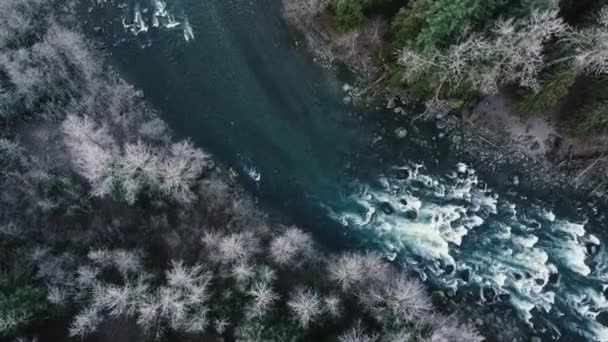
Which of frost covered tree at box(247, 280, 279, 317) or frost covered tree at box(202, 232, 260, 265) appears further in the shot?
frost covered tree at box(202, 232, 260, 265)

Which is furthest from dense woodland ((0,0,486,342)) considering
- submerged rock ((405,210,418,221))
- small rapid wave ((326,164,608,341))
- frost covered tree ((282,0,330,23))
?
submerged rock ((405,210,418,221))

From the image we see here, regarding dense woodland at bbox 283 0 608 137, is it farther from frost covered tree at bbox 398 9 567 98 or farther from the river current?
the river current

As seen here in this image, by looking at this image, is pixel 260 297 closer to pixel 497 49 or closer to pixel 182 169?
pixel 182 169

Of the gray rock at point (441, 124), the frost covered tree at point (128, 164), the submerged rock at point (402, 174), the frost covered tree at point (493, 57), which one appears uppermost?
the frost covered tree at point (493, 57)

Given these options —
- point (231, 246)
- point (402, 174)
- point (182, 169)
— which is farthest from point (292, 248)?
point (402, 174)

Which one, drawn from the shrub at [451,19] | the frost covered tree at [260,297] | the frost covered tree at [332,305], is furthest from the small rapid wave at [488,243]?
the shrub at [451,19]

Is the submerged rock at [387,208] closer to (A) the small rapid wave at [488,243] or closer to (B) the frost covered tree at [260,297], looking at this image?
(A) the small rapid wave at [488,243]
